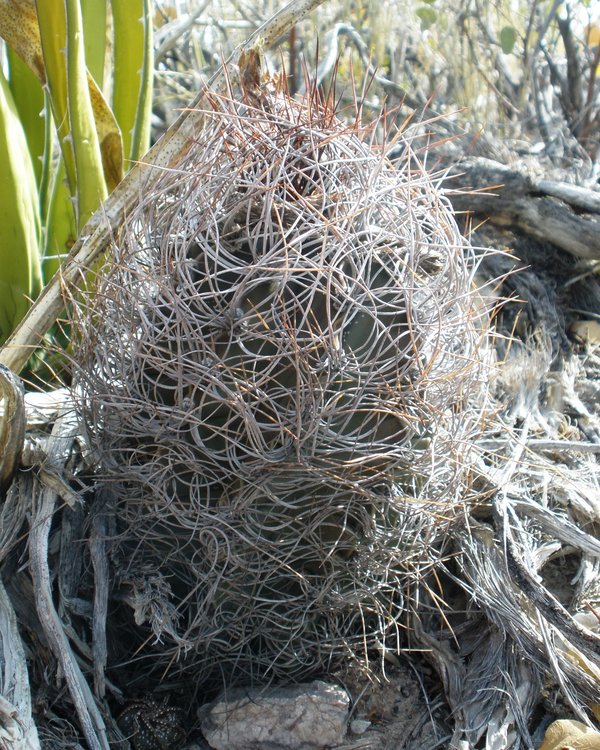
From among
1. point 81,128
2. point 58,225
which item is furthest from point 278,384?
point 58,225

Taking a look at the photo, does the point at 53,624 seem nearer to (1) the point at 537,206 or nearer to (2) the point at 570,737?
(2) the point at 570,737

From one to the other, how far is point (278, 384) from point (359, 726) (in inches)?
30.0

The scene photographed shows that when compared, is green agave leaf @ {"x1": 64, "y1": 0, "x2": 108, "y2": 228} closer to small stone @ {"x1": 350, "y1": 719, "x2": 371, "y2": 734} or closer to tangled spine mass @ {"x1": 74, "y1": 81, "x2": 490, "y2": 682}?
tangled spine mass @ {"x1": 74, "y1": 81, "x2": 490, "y2": 682}

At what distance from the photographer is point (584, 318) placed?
9.61 feet

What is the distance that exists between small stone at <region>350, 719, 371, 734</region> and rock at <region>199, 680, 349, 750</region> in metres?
0.05

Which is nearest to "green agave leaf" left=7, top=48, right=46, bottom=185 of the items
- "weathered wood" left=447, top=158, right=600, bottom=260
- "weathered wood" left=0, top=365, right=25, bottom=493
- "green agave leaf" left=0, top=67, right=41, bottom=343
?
"green agave leaf" left=0, top=67, right=41, bottom=343

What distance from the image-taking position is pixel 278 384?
4.61 ft

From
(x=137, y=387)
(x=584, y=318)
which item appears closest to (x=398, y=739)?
(x=137, y=387)

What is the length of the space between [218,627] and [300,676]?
23cm

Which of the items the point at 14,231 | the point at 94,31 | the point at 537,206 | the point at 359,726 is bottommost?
the point at 359,726

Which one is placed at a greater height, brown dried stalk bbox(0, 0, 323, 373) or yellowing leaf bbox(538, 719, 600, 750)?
brown dried stalk bbox(0, 0, 323, 373)

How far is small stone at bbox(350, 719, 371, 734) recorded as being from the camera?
168cm

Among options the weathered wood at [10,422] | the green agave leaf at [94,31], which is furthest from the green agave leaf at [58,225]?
the weathered wood at [10,422]

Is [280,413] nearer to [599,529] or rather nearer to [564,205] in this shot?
[599,529]
